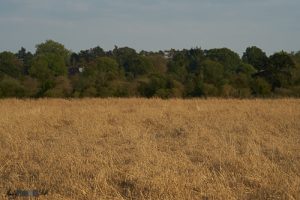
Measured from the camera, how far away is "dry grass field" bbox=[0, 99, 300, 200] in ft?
17.6

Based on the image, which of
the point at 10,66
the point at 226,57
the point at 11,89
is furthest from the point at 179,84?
the point at 10,66

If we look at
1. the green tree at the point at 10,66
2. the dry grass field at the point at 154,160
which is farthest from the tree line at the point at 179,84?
the dry grass field at the point at 154,160

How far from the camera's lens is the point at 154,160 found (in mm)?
7035

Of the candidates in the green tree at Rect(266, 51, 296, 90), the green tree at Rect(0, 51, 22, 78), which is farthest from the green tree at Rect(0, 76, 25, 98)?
Result: the green tree at Rect(266, 51, 296, 90)

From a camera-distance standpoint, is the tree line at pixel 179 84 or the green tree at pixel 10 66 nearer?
the tree line at pixel 179 84

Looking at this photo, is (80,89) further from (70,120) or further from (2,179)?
(2,179)

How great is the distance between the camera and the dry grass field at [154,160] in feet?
17.6

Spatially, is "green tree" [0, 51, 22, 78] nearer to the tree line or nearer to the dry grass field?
the tree line

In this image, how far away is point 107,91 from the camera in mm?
30172

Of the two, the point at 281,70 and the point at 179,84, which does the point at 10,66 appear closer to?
the point at 179,84

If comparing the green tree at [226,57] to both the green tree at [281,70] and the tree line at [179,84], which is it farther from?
the green tree at [281,70]

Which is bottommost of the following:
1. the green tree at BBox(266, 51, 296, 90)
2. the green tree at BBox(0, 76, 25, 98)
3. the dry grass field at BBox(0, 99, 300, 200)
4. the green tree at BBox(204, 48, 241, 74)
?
the dry grass field at BBox(0, 99, 300, 200)

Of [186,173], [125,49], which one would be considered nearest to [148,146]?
[186,173]

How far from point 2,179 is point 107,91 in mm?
24016
